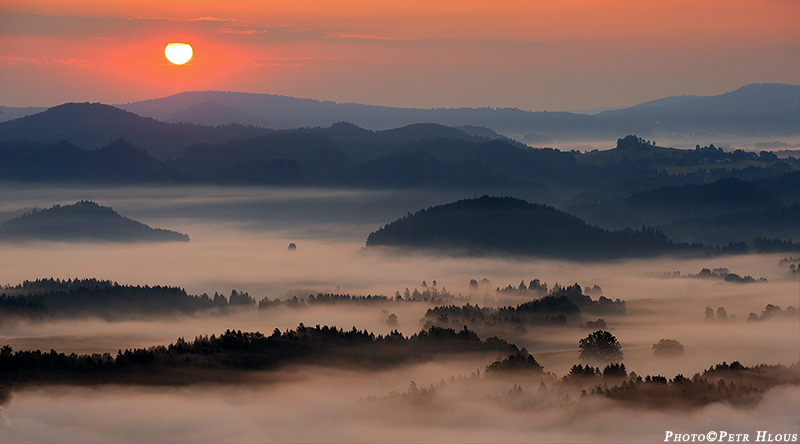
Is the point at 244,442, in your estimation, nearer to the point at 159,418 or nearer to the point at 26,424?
the point at 159,418

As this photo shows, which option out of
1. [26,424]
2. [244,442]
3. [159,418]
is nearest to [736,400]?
[244,442]

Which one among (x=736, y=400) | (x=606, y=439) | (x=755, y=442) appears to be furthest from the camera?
(x=736, y=400)

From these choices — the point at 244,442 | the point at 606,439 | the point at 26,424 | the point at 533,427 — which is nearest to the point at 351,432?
the point at 244,442

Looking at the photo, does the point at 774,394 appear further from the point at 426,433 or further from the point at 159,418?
the point at 159,418

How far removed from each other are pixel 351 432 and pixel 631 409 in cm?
5401

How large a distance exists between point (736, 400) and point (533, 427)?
125 ft

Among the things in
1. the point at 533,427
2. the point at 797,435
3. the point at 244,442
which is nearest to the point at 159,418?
the point at 244,442

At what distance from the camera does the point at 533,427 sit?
195m

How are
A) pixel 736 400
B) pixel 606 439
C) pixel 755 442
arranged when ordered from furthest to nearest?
pixel 736 400 → pixel 606 439 → pixel 755 442

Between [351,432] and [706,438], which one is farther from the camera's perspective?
[351,432]

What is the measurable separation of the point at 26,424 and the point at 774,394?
143m

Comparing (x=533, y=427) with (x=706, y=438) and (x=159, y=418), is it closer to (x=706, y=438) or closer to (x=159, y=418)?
(x=706, y=438)

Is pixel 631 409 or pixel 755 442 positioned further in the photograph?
pixel 631 409

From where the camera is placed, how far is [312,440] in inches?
7633
